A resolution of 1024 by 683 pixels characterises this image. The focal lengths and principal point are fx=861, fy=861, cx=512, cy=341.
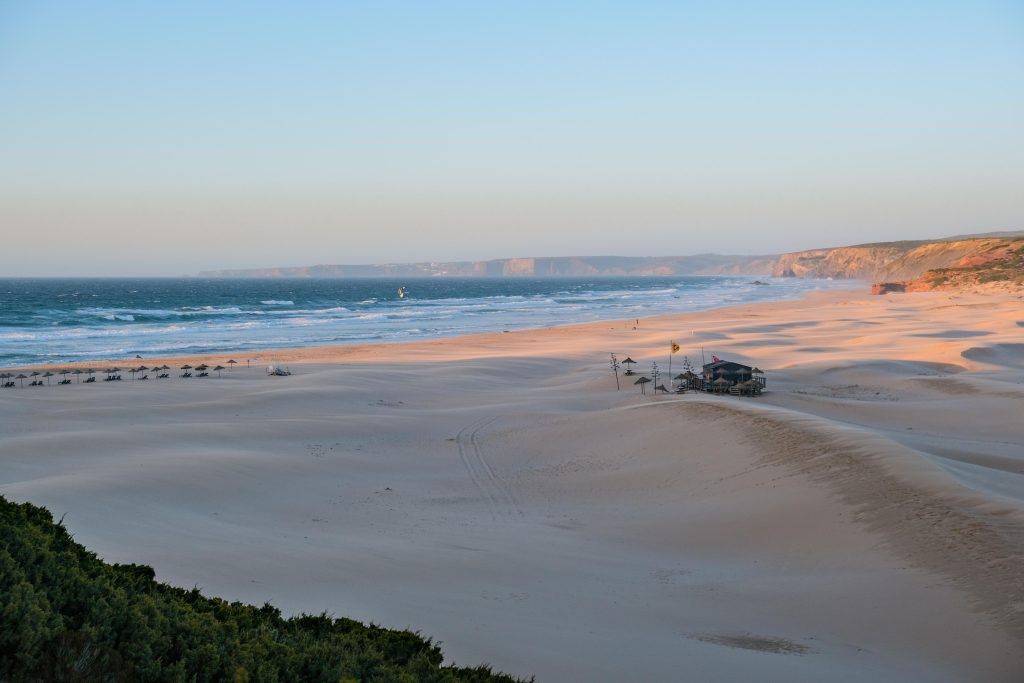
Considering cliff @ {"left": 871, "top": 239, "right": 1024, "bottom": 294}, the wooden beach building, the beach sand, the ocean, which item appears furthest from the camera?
cliff @ {"left": 871, "top": 239, "right": 1024, "bottom": 294}

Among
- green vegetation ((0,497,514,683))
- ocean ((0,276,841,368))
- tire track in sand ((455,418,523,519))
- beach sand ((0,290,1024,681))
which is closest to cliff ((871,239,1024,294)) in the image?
ocean ((0,276,841,368))

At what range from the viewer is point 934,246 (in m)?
135

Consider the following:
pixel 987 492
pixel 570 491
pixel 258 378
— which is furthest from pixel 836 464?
pixel 258 378

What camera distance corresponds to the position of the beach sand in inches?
336

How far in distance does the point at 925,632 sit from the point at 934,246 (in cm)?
14144

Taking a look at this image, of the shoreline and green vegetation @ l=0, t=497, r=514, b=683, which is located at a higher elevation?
green vegetation @ l=0, t=497, r=514, b=683

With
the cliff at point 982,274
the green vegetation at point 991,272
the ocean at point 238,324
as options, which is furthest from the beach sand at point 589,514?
the green vegetation at point 991,272

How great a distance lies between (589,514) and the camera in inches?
568

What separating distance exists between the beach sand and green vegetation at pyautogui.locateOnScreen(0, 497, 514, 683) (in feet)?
7.02

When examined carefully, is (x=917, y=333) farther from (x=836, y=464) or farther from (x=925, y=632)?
(x=925, y=632)

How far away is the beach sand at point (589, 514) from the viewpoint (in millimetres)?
8531

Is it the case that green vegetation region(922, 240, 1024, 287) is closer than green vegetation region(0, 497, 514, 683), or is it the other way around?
green vegetation region(0, 497, 514, 683)

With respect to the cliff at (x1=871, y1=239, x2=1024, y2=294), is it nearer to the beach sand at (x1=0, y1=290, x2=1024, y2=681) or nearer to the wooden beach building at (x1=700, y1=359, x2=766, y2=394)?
the wooden beach building at (x1=700, y1=359, x2=766, y2=394)

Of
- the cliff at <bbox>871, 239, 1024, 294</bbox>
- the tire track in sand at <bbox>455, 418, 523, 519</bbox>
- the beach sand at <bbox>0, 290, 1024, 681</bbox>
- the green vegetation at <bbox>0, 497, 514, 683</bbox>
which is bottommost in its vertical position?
the tire track in sand at <bbox>455, 418, 523, 519</bbox>
